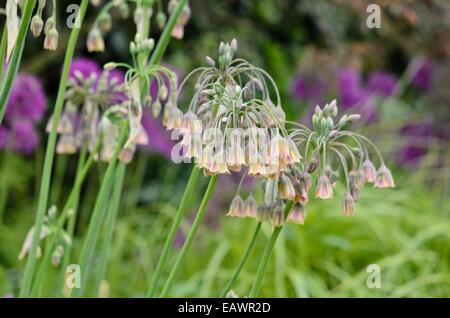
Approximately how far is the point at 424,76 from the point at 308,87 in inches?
45.4

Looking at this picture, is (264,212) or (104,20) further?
(104,20)

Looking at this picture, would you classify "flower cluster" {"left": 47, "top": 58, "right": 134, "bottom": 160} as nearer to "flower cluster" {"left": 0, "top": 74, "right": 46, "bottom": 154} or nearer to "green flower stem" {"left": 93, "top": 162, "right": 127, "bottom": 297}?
"green flower stem" {"left": 93, "top": 162, "right": 127, "bottom": 297}

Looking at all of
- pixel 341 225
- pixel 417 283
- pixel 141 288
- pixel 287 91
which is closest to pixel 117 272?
pixel 141 288

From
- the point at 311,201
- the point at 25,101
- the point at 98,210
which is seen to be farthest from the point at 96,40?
the point at 311,201

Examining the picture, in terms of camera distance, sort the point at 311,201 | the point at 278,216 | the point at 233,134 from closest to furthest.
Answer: the point at 233,134, the point at 278,216, the point at 311,201

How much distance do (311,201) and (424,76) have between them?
1.79 meters

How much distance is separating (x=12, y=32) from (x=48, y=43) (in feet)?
0.49

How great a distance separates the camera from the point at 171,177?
4.38 meters

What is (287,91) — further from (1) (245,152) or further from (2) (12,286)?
(1) (245,152)

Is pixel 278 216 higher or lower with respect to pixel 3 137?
lower

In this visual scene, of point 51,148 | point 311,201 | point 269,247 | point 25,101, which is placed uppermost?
point 25,101

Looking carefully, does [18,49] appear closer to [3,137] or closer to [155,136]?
[3,137]

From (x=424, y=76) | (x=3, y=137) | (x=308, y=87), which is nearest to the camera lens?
(x=3, y=137)

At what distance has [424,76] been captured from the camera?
4867 millimetres
